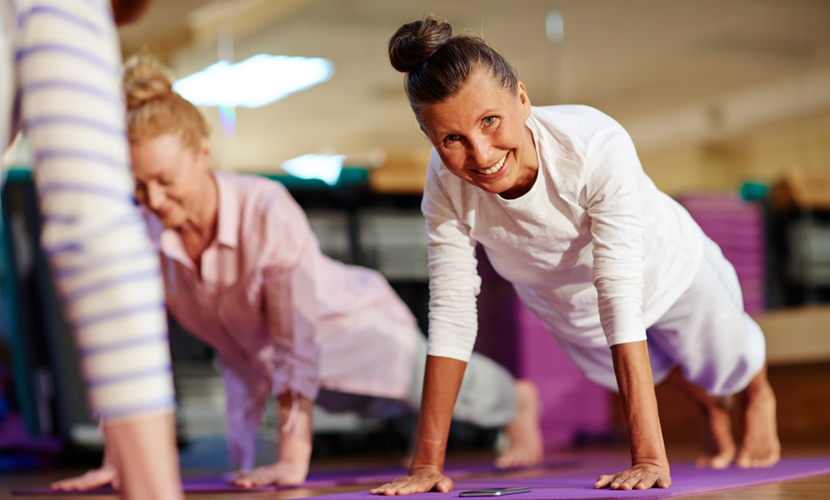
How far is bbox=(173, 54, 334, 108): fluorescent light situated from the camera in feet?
11.0

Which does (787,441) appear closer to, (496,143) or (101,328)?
(496,143)

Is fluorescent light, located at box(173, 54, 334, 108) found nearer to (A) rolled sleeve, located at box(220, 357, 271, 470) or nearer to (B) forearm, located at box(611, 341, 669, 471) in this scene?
(A) rolled sleeve, located at box(220, 357, 271, 470)

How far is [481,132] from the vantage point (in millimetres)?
1032

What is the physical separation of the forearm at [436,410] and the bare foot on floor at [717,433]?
2.11 ft

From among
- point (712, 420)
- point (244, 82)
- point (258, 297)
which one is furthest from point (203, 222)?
point (244, 82)

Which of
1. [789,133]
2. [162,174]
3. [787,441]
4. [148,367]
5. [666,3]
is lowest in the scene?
[787,441]

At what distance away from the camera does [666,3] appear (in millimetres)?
3795

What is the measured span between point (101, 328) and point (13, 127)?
0.20 metres

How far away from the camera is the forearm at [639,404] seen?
3.22 feet

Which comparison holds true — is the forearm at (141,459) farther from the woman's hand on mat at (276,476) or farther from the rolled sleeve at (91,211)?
the woman's hand on mat at (276,476)

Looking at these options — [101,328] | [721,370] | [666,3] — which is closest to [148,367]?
[101,328]

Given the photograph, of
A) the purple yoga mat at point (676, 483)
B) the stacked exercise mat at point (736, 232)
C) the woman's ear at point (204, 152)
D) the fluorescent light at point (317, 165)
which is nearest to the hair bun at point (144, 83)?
Answer: the woman's ear at point (204, 152)

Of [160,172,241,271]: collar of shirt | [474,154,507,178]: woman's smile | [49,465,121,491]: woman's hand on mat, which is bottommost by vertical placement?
[49,465,121,491]: woman's hand on mat

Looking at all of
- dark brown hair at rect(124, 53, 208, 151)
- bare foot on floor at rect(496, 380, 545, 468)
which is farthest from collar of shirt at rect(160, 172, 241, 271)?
bare foot on floor at rect(496, 380, 545, 468)
